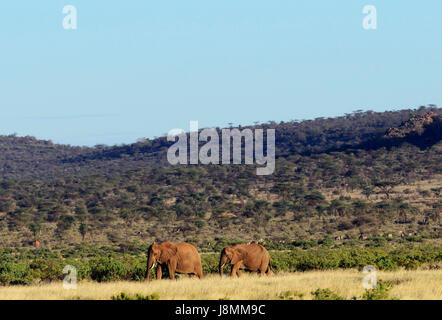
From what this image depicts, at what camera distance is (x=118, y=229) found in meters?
63.8

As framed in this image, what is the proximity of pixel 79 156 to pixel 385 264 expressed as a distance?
166234mm

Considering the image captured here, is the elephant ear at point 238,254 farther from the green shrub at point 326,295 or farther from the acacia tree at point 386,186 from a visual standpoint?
the acacia tree at point 386,186

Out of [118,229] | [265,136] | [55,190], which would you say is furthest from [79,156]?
[118,229]

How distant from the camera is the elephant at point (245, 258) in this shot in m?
21.8

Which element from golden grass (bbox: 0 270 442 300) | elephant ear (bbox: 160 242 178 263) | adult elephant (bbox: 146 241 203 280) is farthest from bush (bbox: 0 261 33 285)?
golden grass (bbox: 0 270 442 300)

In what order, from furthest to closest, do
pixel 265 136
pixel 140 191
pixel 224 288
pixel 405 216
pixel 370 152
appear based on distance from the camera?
pixel 265 136, pixel 370 152, pixel 140 191, pixel 405 216, pixel 224 288

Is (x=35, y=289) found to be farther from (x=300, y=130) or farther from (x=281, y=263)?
(x=300, y=130)

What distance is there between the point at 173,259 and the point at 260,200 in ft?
184

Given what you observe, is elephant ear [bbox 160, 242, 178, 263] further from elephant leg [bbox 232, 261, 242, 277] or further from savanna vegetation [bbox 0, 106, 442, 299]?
savanna vegetation [bbox 0, 106, 442, 299]

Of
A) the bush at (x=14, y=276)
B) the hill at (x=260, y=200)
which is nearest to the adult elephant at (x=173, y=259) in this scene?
the bush at (x=14, y=276)

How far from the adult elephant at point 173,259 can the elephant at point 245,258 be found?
3.01 feet

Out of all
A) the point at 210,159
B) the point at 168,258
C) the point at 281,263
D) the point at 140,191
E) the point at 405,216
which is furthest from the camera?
the point at 210,159

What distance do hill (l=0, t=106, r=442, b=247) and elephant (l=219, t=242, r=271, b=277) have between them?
87.6 ft

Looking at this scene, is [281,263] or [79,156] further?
[79,156]
